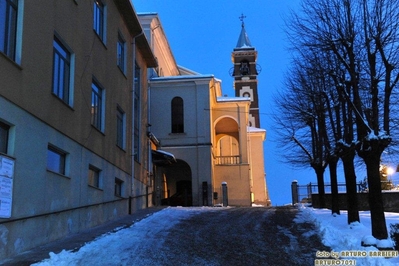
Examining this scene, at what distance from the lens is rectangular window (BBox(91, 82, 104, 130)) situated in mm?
15111

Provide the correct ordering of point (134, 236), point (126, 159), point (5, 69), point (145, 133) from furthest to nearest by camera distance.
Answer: point (145, 133) < point (126, 159) < point (134, 236) < point (5, 69)

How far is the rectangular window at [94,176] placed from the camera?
1441cm

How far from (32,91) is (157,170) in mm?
20726

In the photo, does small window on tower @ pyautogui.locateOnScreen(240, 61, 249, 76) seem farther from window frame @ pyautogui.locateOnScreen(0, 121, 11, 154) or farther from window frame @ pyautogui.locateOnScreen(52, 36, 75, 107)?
window frame @ pyautogui.locateOnScreen(0, 121, 11, 154)

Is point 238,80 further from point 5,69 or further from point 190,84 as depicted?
point 5,69

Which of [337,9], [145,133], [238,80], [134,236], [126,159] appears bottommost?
[134,236]

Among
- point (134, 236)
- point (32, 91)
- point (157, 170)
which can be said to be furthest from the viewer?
point (157, 170)

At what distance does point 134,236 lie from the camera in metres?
12.3

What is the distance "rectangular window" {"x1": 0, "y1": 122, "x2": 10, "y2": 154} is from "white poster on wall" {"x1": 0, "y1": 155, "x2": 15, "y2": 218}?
11.5 inches

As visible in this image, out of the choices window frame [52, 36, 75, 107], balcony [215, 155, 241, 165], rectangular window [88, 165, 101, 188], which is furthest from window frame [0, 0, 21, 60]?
balcony [215, 155, 241, 165]

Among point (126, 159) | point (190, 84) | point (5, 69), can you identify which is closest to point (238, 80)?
point (190, 84)

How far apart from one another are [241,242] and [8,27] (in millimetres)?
7687

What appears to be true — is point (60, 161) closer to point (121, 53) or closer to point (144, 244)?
point (144, 244)

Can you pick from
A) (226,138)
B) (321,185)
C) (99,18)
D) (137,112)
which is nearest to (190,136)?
(137,112)
